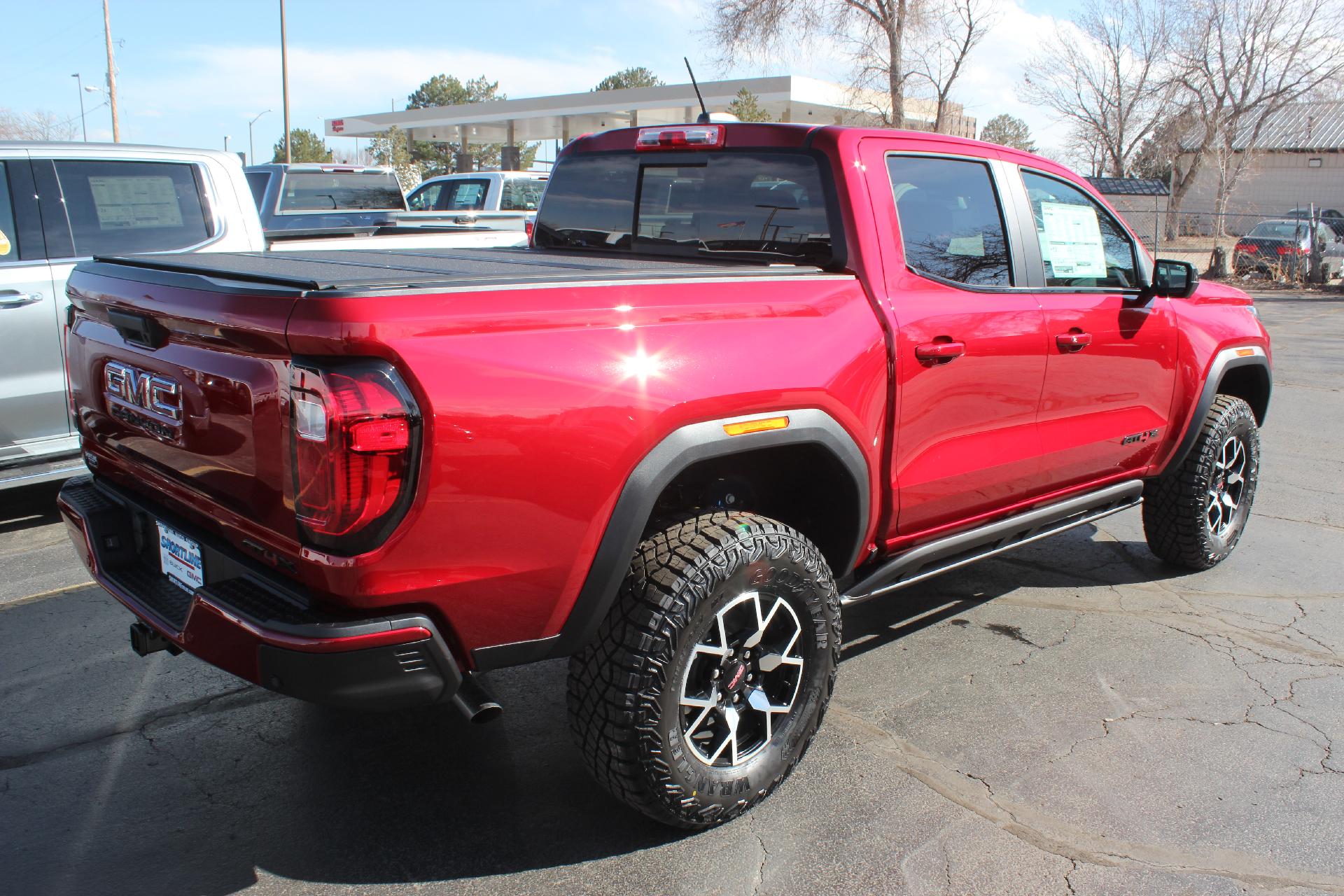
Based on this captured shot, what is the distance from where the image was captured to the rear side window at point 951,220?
11.7 feet

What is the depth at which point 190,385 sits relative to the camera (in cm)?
263

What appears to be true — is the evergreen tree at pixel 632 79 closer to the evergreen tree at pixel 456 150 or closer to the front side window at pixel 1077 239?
the evergreen tree at pixel 456 150

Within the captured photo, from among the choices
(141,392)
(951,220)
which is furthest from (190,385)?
(951,220)

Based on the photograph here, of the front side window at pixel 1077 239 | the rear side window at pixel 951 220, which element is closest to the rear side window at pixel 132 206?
the rear side window at pixel 951 220

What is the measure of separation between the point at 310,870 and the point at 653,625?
110cm

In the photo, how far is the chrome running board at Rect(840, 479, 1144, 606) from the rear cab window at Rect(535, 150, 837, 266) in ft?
3.39

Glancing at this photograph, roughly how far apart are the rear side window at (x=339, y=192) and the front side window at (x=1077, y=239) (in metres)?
10.4

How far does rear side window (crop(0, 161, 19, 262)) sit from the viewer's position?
5.30m

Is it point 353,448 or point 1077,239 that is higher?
point 1077,239

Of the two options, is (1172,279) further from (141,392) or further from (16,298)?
(16,298)

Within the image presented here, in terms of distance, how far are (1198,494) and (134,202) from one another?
18.3ft

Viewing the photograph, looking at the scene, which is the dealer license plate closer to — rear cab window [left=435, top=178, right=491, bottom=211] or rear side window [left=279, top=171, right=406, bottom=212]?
rear side window [left=279, top=171, right=406, bottom=212]

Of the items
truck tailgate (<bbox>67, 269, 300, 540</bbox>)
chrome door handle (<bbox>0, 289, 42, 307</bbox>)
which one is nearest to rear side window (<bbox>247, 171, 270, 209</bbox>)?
chrome door handle (<bbox>0, 289, 42, 307</bbox>)

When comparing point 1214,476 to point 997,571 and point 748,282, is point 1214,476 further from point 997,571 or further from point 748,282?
point 748,282
